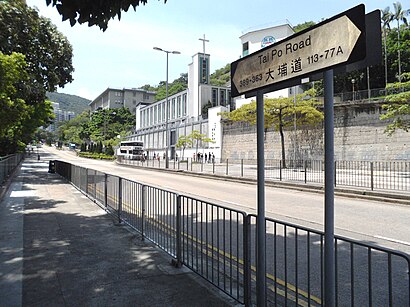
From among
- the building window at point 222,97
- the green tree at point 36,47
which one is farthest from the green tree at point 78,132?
the green tree at point 36,47

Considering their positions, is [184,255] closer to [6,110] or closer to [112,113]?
[6,110]

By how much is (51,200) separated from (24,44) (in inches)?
447

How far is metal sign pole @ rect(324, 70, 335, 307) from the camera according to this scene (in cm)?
245

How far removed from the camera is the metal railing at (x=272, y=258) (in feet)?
11.5

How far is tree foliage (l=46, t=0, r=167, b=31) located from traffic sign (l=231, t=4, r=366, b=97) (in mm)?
1891

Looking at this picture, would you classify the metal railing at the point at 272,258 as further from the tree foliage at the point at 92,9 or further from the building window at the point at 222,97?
the building window at the point at 222,97

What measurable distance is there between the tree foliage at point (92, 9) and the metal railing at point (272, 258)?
2747mm

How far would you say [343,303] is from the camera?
376cm

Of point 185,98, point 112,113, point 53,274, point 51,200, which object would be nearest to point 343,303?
point 53,274

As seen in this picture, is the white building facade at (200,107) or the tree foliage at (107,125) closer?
the white building facade at (200,107)

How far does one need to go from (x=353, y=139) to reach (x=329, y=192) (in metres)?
31.2

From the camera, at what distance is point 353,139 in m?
30.8

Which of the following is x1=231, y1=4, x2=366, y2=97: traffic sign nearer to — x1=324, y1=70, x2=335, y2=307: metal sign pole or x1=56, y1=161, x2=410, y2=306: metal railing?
x1=324, y1=70, x2=335, y2=307: metal sign pole

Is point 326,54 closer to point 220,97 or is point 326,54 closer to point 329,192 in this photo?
point 329,192
